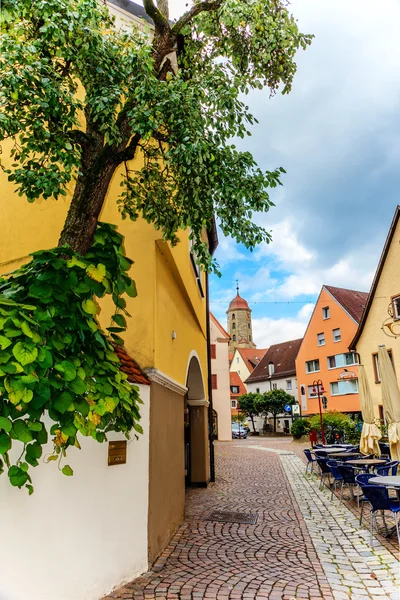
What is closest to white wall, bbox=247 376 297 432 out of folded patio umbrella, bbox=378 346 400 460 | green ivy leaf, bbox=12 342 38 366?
folded patio umbrella, bbox=378 346 400 460

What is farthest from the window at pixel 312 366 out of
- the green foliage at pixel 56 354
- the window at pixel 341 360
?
the green foliage at pixel 56 354

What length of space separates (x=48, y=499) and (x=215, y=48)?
21.8ft

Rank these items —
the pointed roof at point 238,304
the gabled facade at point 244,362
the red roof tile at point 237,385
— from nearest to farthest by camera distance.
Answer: the red roof tile at point 237,385 < the gabled facade at point 244,362 < the pointed roof at point 238,304

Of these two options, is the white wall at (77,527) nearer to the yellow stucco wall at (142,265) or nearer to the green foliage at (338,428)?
the yellow stucco wall at (142,265)

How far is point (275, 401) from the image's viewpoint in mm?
48000

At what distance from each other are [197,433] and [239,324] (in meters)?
78.6

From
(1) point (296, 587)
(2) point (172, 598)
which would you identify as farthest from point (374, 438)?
(2) point (172, 598)

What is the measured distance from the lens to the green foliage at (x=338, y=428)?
23.5 meters

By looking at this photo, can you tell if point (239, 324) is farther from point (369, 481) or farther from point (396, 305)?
point (369, 481)

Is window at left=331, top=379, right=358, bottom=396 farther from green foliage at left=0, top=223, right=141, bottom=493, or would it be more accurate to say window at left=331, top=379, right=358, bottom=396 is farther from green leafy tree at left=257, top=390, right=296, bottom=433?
green foliage at left=0, top=223, right=141, bottom=493

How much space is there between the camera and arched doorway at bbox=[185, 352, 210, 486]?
41.5 ft

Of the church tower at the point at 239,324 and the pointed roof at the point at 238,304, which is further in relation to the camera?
the pointed roof at the point at 238,304

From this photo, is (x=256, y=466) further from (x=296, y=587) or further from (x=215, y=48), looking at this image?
(x=215, y=48)

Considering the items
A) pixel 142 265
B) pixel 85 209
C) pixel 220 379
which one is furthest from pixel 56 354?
pixel 220 379
